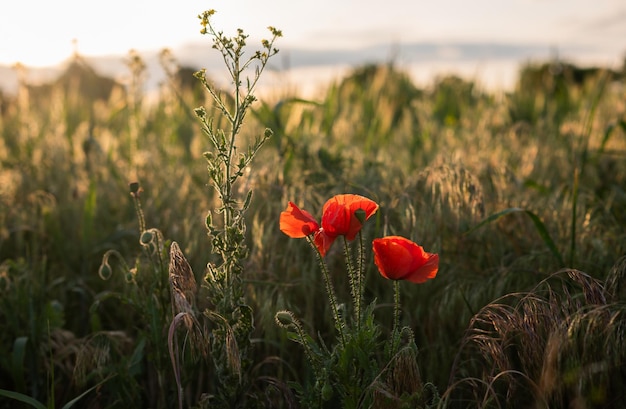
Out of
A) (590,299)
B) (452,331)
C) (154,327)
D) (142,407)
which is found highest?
(590,299)

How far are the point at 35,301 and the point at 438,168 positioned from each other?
52.3 inches

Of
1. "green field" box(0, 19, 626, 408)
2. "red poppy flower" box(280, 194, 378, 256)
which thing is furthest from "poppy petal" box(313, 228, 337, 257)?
"green field" box(0, 19, 626, 408)

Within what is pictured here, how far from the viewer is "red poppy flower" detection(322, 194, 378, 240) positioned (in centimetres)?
135

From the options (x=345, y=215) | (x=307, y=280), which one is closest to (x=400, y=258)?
(x=345, y=215)

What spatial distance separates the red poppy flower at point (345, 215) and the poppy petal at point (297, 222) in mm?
27

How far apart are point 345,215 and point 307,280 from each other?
0.68 meters

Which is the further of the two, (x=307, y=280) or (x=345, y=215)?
(x=307, y=280)

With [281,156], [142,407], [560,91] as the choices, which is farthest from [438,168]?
[560,91]

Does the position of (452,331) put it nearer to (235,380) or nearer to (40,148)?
(235,380)

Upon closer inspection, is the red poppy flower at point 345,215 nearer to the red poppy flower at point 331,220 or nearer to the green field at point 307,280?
the red poppy flower at point 331,220

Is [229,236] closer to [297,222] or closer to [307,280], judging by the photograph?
[297,222]

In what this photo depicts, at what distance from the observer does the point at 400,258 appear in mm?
1328

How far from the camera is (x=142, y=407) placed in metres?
1.90

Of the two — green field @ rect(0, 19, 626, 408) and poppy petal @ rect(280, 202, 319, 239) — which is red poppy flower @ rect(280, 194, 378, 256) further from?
green field @ rect(0, 19, 626, 408)
